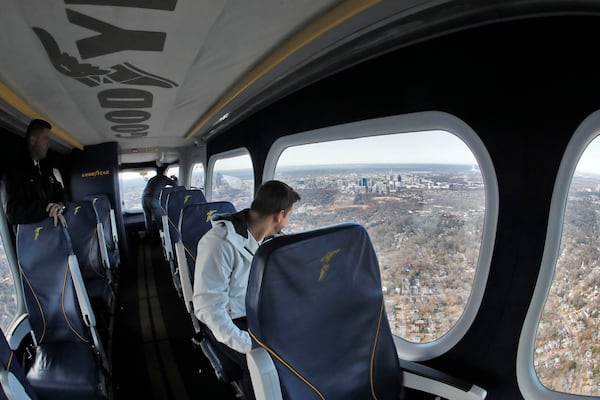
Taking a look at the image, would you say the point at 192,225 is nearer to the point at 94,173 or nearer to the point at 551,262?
the point at 551,262

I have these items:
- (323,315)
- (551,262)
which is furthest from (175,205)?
(551,262)

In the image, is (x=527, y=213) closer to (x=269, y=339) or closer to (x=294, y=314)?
(x=294, y=314)

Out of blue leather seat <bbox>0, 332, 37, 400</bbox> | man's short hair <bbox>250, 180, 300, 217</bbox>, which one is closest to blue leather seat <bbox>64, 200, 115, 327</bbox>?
blue leather seat <bbox>0, 332, 37, 400</bbox>

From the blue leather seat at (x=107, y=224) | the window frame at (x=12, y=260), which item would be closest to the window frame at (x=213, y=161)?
the blue leather seat at (x=107, y=224)

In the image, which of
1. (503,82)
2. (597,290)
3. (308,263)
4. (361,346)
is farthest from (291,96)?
(597,290)

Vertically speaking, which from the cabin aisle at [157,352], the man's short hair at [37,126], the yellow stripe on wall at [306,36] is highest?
the yellow stripe on wall at [306,36]

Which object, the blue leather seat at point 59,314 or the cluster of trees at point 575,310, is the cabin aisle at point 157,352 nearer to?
the blue leather seat at point 59,314

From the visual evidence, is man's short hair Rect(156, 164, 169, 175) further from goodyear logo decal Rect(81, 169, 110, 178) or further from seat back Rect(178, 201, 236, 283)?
seat back Rect(178, 201, 236, 283)
